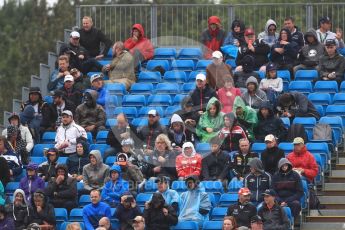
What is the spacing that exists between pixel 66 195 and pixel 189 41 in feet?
25.5

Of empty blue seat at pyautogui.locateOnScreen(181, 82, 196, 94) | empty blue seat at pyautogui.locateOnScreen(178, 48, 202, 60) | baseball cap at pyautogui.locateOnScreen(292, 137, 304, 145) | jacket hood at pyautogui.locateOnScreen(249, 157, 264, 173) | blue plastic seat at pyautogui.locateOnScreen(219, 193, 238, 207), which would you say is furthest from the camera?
empty blue seat at pyautogui.locateOnScreen(178, 48, 202, 60)

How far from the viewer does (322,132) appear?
36375 millimetres

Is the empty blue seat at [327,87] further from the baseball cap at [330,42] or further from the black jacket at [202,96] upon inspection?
the black jacket at [202,96]

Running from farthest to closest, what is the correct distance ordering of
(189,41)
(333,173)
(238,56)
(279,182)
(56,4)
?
(56,4) → (189,41) → (238,56) → (333,173) → (279,182)

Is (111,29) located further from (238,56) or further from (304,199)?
(304,199)

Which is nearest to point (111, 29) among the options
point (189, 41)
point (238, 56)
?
point (189, 41)

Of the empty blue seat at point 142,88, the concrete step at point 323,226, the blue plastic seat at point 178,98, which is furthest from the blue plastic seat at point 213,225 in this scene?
the empty blue seat at point 142,88

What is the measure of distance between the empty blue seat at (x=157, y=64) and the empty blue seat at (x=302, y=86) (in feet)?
10.1

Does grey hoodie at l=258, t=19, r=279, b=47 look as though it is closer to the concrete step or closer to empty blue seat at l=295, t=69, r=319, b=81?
empty blue seat at l=295, t=69, r=319, b=81

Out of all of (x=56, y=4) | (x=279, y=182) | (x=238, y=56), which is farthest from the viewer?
(x=56, y=4)

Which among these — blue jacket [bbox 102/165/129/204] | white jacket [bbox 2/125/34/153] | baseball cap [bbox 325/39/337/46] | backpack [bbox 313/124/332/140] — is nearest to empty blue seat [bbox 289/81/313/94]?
baseball cap [bbox 325/39/337/46]

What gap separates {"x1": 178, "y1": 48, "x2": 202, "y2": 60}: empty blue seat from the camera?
132 ft

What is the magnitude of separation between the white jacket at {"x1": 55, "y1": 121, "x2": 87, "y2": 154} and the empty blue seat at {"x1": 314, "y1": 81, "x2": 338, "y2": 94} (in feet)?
15.4

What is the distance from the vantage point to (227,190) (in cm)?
3512
